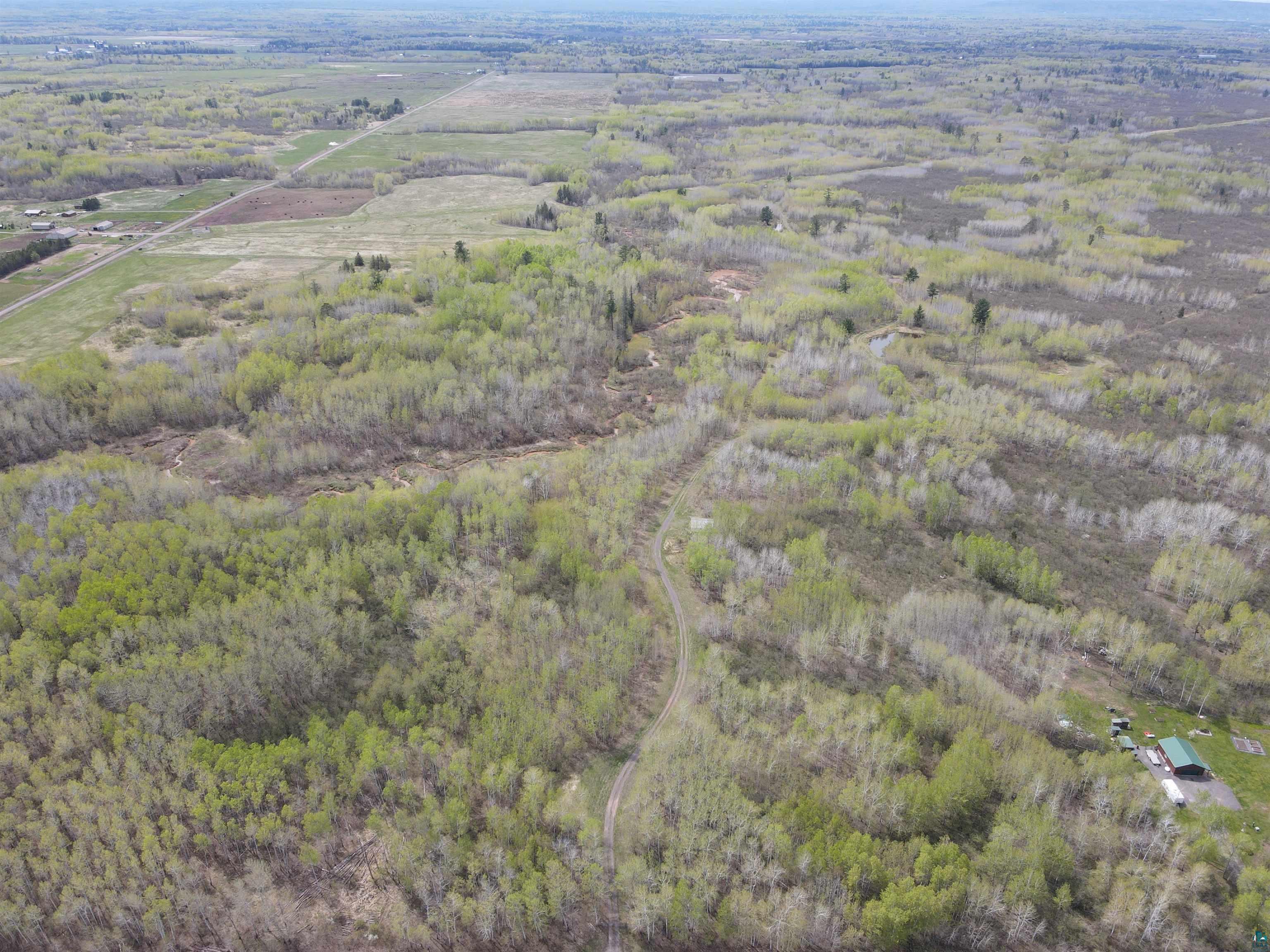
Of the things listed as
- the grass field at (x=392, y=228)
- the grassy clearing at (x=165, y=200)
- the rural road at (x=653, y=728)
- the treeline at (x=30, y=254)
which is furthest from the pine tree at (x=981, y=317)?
the grassy clearing at (x=165, y=200)

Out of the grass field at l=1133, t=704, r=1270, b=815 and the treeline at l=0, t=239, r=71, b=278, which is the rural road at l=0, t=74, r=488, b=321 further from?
the grass field at l=1133, t=704, r=1270, b=815

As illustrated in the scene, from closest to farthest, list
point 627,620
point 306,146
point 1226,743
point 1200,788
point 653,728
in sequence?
1. point 1200,788
2. point 1226,743
3. point 653,728
4. point 627,620
5. point 306,146

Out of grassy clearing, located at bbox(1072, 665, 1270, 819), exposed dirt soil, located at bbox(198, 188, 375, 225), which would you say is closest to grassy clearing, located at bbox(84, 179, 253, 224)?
exposed dirt soil, located at bbox(198, 188, 375, 225)

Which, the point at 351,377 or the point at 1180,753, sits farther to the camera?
the point at 351,377

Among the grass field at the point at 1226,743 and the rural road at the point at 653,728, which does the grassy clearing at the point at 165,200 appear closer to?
the rural road at the point at 653,728

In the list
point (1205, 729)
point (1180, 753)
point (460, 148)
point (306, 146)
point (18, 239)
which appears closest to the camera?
point (1180, 753)

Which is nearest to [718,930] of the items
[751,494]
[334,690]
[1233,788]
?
[334,690]

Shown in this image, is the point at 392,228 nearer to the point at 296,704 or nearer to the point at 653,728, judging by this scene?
the point at 296,704

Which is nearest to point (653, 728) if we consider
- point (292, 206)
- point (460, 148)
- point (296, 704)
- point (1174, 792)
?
point (296, 704)
